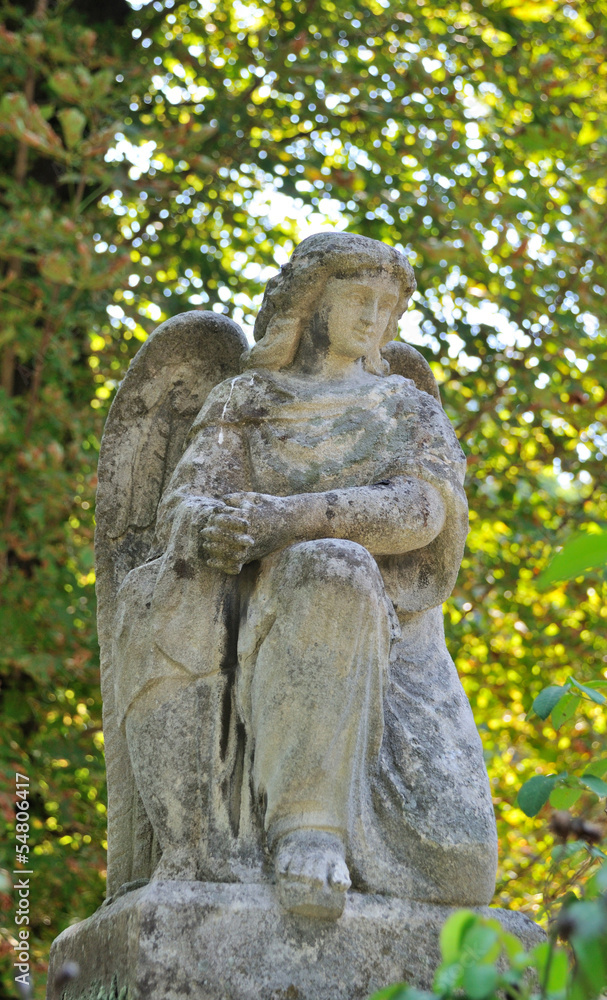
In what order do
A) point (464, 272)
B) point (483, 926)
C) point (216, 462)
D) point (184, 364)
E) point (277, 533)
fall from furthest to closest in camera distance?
point (464, 272), point (184, 364), point (216, 462), point (277, 533), point (483, 926)

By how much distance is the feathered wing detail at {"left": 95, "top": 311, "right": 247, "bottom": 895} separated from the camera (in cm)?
403

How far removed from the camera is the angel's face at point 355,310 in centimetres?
387

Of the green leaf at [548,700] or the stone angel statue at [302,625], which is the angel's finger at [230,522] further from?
the green leaf at [548,700]

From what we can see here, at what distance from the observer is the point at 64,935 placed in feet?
11.3

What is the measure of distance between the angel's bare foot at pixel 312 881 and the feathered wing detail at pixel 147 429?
3.82 feet

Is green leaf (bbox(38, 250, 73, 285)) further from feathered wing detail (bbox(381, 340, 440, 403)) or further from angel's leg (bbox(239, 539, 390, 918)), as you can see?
angel's leg (bbox(239, 539, 390, 918))

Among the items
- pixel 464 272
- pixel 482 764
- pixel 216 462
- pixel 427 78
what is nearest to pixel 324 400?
pixel 216 462

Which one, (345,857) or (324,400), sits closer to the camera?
(345,857)

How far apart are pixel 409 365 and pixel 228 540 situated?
1.38 meters

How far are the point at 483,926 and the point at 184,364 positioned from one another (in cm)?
291

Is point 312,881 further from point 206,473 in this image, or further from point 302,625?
point 206,473

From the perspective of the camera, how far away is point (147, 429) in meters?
4.17

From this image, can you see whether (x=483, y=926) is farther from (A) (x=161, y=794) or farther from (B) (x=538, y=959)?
(A) (x=161, y=794)

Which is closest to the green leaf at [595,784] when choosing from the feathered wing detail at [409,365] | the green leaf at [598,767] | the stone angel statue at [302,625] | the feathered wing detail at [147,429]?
the green leaf at [598,767]
